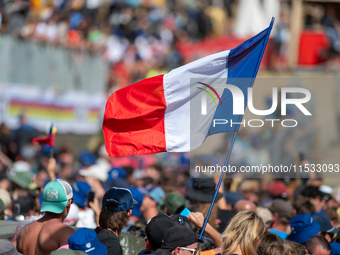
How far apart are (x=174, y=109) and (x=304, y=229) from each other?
1.89 meters

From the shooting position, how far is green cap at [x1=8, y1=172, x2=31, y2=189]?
25.5 feet

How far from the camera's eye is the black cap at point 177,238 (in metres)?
3.79

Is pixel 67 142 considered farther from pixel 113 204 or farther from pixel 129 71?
pixel 113 204

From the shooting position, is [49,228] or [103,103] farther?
[103,103]

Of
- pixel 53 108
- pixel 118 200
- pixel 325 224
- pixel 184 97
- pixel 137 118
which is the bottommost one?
pixel 53 108

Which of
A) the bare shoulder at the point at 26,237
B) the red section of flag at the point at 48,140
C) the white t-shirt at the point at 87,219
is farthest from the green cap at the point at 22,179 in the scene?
the bare shoulder at the point at 26,237

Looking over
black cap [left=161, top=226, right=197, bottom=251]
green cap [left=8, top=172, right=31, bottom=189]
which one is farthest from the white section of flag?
green cap [left=8, top=172, right=31, bottom=189]

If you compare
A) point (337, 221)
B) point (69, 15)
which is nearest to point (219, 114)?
point (337, 221)

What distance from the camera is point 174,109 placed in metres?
5.59

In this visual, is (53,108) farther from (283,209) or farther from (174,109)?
(283,209)

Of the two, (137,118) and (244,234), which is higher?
(137,118)

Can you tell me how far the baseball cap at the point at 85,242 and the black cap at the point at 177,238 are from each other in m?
0.53

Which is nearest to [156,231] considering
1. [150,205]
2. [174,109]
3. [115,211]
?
[115,211]

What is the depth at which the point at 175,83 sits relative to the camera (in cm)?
550
